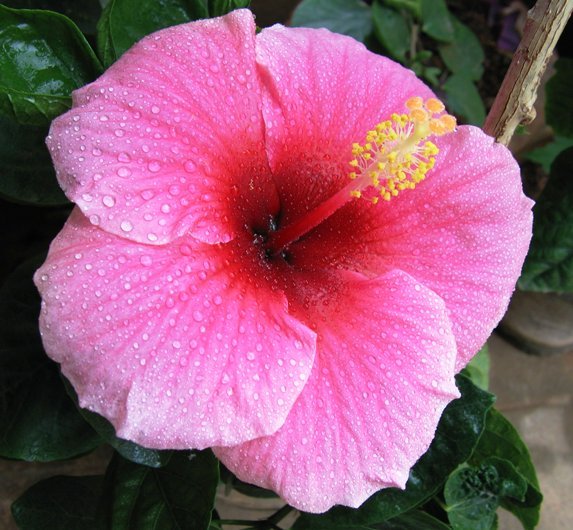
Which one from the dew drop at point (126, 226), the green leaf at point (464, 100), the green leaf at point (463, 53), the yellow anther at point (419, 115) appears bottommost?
the green leaf at point (464, 100)

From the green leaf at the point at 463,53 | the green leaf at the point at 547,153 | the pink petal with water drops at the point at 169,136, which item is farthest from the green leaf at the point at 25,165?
the green leaf at the point at 547,153

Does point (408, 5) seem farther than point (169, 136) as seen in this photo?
Yes

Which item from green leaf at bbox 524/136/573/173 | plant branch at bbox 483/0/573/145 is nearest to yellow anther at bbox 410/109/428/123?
plant branch at bbox 483/0/573/145

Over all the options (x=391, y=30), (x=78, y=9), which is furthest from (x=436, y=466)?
(x=391, y=30)

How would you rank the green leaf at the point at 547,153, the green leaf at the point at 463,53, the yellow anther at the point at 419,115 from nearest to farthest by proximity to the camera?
the yellow anther at the point at 419,115, the green leaf at the point at 463,53, the green leaf at the point at 547,153

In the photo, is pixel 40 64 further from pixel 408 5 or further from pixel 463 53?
pixel 463 53

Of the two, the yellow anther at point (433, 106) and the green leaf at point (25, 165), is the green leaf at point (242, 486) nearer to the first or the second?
the green leaf at point (25, 165)
